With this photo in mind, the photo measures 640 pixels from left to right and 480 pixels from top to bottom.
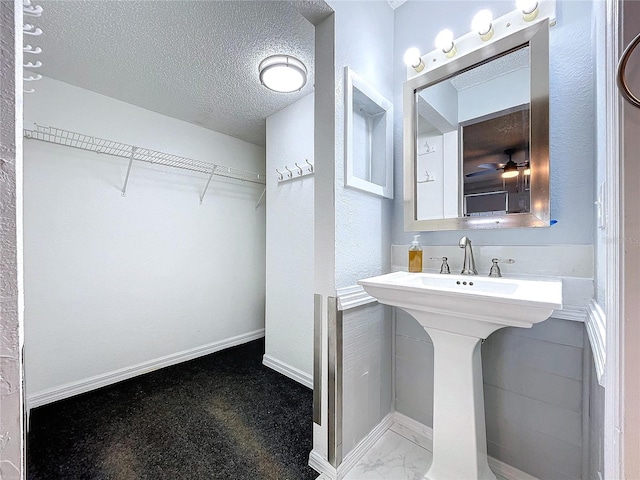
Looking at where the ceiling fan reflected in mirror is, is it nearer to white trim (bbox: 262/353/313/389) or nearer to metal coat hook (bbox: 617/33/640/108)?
metal coat hook (bbox: 617/33/640/108)

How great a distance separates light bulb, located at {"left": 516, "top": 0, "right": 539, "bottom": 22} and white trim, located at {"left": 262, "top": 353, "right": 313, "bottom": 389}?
2.42m

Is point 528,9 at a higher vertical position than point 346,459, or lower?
higher

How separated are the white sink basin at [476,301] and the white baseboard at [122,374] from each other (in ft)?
7.13

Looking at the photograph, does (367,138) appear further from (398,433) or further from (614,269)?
(398,433)

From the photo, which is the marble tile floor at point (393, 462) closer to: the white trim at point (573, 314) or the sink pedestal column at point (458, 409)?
the sink pedestal column at point (458, 409)

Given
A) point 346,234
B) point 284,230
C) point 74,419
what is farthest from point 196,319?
point 346,234

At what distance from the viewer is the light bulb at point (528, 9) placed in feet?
3.89

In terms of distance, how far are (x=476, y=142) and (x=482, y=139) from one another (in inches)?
1.1

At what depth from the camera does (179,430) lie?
162 centimetres

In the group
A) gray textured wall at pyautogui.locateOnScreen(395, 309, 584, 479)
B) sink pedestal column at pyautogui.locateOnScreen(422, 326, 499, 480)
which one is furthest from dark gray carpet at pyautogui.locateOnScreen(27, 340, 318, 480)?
gray textured wall at pyautogui.locateOnScreen(395, 309, 584, 479)

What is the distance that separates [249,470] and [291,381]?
88 centimetres

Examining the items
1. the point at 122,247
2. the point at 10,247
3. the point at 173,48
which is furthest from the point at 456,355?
the point at 122,247

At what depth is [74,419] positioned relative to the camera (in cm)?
172

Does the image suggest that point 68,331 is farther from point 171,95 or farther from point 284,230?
point 171,95
